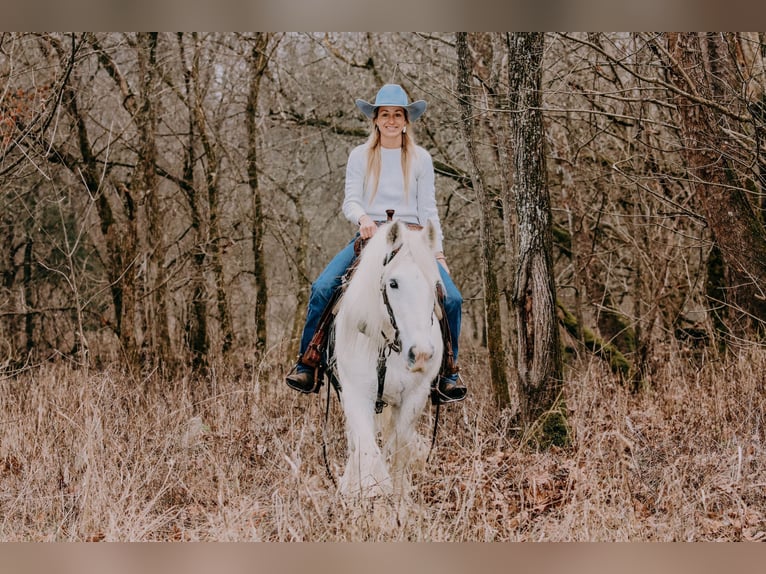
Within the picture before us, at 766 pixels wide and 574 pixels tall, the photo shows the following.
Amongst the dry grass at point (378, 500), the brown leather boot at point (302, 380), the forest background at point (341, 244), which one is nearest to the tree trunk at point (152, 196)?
the forest background at point (341, 244)

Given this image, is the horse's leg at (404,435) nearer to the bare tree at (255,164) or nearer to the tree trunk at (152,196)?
the tree trunk at (152,196)

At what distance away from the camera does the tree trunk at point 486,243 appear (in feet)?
23.5

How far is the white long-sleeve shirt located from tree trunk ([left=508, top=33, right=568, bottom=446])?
1.14 metres

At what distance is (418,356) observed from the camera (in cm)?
424

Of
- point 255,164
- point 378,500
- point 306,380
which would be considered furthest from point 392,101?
point 255,164

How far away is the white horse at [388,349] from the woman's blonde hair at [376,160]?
2.05 ft

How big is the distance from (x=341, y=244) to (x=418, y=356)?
1017 cm

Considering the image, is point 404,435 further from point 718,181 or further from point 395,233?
point 718,181

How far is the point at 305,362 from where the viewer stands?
5.34m

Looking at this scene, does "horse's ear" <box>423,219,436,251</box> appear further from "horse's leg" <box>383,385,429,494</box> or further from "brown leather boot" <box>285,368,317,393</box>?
"brown leather boot" <box>285,368,317,393</box>

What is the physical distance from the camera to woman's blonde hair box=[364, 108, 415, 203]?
5434 millimetres

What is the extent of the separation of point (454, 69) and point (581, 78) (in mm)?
1597

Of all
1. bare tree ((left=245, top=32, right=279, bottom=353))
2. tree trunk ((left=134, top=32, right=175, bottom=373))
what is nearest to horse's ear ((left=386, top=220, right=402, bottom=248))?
tree trunk ((left=134, top=32, right=175, bottom=373))
